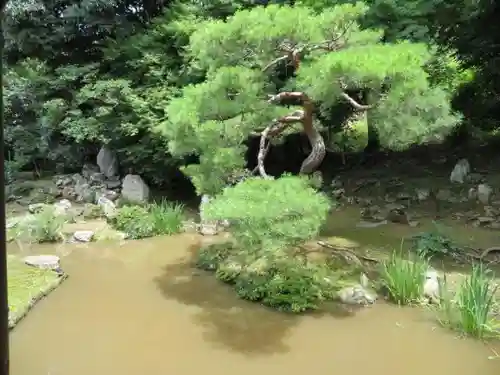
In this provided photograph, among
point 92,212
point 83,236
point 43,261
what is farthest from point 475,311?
point 92,212

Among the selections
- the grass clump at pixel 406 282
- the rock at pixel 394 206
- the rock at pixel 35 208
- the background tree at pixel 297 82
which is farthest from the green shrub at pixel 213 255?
the rock at pixel 35 208

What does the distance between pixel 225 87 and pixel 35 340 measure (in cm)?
240

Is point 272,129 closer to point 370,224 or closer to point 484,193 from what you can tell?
point 370,224

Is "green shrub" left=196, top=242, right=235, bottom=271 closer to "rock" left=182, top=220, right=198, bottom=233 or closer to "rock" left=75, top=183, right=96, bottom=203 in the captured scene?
"rock" left=182, top=220, right=198, bottom=233

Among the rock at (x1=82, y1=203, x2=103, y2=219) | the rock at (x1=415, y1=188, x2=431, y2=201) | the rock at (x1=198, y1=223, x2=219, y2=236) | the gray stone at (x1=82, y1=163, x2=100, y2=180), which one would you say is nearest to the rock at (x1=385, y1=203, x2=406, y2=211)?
the rock at (x1=415, y1=188, x2=431, y2=201)

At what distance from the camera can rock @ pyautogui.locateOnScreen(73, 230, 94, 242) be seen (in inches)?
240

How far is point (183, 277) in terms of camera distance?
4898mm

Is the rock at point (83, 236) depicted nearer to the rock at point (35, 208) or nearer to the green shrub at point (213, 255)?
the rock at point (35, 208)

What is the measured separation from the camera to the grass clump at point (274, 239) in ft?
11.9

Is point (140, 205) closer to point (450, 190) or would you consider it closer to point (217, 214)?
point (217, 214)

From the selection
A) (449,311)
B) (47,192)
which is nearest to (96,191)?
Result: (47,192)

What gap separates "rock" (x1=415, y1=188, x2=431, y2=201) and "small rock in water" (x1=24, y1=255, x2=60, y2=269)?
14.9 feet

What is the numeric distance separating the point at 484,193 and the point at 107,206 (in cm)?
494

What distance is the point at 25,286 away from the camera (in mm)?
4402
